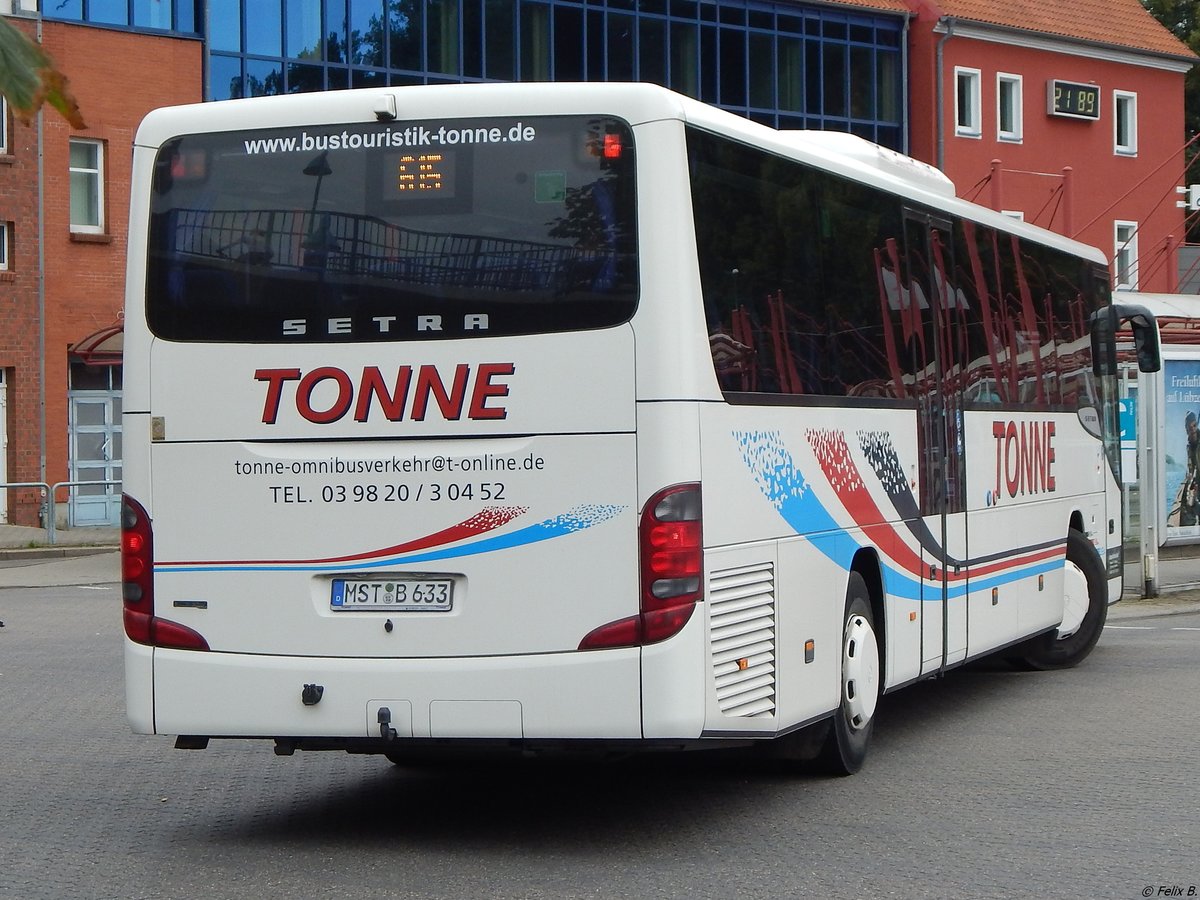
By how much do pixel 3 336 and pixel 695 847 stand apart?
3179 cm

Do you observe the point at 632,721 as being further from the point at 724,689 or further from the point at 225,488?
the point at 225,488

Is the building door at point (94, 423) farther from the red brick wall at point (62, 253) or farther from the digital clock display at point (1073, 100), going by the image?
the digital clock display at point (1073, 100)

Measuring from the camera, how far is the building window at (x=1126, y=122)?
5553 centimetres

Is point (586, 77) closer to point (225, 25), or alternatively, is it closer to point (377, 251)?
point (225, 25)

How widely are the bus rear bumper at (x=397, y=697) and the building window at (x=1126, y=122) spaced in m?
51.2

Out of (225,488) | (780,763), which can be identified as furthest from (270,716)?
(780,763)

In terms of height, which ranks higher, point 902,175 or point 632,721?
point 902,175

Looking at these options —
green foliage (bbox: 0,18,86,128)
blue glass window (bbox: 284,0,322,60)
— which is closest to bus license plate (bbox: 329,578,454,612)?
green foliage (bbox: 0,18,86,128)

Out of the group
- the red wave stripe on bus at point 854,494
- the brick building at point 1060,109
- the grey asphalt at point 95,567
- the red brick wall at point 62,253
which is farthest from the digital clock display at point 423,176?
the brick building at point 1060,109

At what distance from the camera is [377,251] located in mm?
7574

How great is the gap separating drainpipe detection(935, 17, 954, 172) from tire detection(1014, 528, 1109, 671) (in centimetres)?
3747

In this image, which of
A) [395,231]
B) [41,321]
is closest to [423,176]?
[395,231]

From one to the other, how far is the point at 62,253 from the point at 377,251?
31.5 m

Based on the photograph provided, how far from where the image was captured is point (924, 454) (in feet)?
34.9
